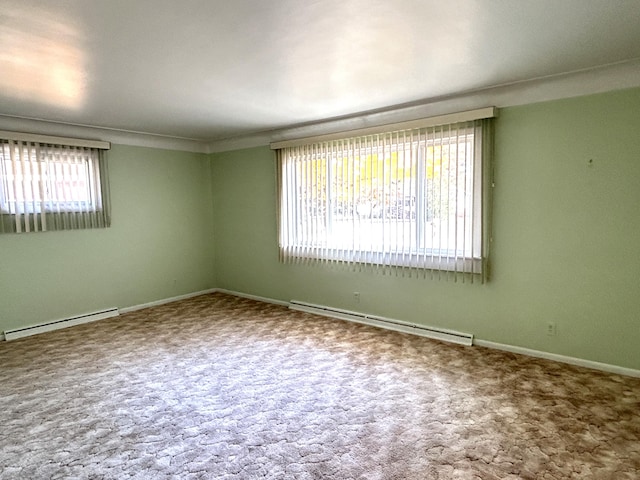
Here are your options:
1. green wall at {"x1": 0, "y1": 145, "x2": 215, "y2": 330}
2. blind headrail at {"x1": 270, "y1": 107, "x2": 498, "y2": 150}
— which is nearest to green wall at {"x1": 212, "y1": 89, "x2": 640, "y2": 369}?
blind headrail at {"x1": 270, "y1": 107, "x2": 498, "y2": 150}

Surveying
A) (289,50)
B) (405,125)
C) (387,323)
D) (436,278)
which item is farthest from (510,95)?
(387,323)

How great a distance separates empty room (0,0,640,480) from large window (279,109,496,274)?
0.09 feet

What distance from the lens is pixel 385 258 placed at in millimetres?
4301

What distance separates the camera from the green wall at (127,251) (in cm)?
438

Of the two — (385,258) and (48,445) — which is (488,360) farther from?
(48,445)

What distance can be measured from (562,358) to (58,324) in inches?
217

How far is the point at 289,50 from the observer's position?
2.44m

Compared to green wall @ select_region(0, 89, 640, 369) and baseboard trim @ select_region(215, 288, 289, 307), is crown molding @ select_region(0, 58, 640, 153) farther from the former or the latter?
baseboard trim @ select_region(215, 288, 289, 307)

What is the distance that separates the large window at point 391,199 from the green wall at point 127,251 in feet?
5.70

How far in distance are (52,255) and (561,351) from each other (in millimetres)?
5630

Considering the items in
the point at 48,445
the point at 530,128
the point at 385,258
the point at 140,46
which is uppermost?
the point at 140,46

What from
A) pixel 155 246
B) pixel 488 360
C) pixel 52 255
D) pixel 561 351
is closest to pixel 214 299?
pixel 155 246

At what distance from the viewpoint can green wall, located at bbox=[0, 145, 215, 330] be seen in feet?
14.4

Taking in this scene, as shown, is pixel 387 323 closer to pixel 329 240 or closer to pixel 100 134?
pixel 329 240
